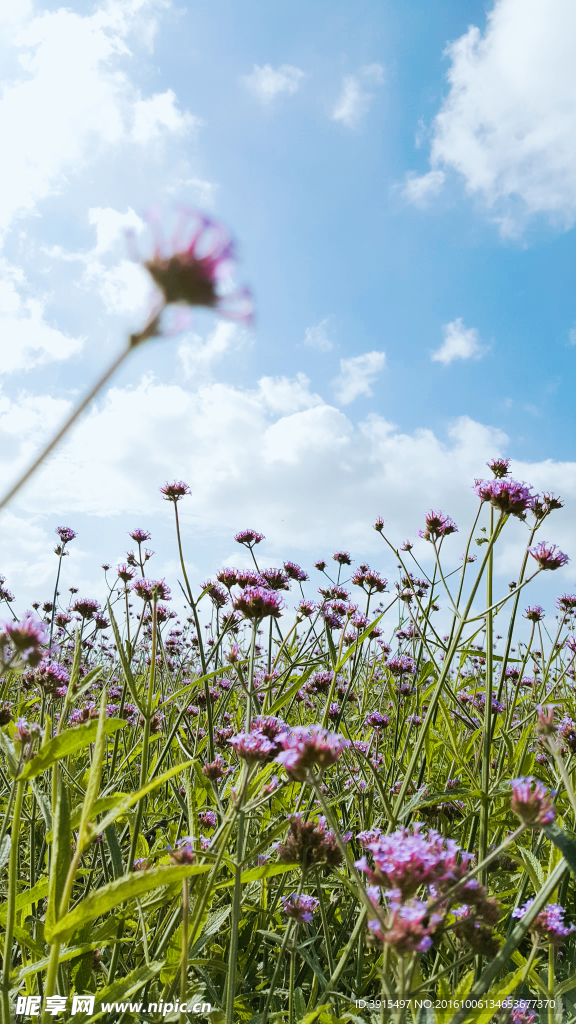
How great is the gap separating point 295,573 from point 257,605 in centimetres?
116

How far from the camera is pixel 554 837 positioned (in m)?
0.69

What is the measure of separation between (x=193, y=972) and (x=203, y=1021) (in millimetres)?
96

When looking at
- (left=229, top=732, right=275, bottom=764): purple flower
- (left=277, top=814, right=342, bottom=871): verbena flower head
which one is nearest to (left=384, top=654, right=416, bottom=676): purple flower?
(left=277, top=814, right=342, bottom=871): verbena flower head

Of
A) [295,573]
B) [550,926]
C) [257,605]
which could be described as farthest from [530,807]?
[295,573]

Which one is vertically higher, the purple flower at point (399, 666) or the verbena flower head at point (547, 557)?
the verbena flower head at point (547, 557)

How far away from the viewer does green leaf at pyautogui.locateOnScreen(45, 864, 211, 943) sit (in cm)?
69

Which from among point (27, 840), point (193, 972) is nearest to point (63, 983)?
point (193, 972)

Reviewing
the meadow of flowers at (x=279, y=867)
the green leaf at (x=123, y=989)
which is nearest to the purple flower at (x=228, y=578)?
the meadow of flowers at (x=279, y=867)

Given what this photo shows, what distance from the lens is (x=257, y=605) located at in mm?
1731

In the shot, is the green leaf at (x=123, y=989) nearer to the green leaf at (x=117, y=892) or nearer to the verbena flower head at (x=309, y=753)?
the green leaf at (x=117, y=892)

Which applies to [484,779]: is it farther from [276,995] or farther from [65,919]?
[65,919]

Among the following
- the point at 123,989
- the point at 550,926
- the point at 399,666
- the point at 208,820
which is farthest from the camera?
the point at 399,666

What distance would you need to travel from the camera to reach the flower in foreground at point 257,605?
5.66 ft

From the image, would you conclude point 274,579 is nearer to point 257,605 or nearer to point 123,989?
point 257,605
